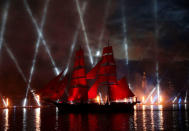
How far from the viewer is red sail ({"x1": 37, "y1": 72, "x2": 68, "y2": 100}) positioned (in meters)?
86.9

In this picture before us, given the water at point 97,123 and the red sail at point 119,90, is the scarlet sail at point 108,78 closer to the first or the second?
the red sail at point 119,90

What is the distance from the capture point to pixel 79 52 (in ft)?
322

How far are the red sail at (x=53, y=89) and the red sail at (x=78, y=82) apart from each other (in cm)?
561

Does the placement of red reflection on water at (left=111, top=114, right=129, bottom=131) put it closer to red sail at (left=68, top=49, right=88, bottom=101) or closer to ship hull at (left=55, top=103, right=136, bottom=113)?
ship hull at (left=55, top=103, right=136, bottom=113)

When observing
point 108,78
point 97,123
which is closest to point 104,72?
point 108,78

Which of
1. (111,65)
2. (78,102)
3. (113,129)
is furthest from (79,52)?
(113,129)

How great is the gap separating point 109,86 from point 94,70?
9.76 meters

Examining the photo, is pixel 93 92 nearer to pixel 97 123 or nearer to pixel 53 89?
pixel 53 89

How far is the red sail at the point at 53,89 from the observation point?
86894mm

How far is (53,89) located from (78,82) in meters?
11.9

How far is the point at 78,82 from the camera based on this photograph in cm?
9669

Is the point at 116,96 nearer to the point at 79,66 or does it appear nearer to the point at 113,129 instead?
the point at 79,66

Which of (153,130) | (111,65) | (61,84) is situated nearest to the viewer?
(153,130)

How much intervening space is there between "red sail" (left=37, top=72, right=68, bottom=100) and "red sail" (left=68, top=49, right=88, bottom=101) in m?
5.61
